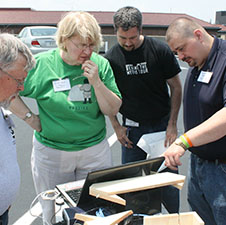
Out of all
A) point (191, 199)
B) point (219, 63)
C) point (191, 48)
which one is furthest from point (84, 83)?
point (191, 199)

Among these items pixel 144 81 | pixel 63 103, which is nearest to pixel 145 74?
pixel 144 81

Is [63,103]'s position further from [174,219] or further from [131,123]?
[174,219]

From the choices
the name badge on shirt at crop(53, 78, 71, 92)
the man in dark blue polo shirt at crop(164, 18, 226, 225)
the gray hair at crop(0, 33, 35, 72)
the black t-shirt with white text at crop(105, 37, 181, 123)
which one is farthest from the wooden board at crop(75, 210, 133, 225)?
the black t-shirt with white text at crop(105, 37, 181, 123)

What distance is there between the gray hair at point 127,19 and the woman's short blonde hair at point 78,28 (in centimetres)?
39

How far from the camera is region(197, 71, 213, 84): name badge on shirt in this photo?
1.60 meters

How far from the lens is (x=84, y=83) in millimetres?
A: 1790

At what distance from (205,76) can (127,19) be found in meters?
0.76

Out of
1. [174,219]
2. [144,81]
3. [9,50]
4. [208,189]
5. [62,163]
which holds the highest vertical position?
[9,50]

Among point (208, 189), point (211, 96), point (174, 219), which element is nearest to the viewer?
point (174, 219)

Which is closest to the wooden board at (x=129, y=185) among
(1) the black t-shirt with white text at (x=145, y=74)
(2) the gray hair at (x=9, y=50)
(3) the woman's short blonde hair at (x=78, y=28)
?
(2) the gray hair at (x=9, y=50)

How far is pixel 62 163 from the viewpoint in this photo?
1.81m

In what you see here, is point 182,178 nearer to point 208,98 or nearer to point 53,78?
point 208,98

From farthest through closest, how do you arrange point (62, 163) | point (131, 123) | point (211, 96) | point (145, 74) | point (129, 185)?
point (131, 123)
point (145, 74)
point (62, 163)
point (211, 96)
point (129, 185)

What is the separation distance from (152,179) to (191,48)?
0.81m
